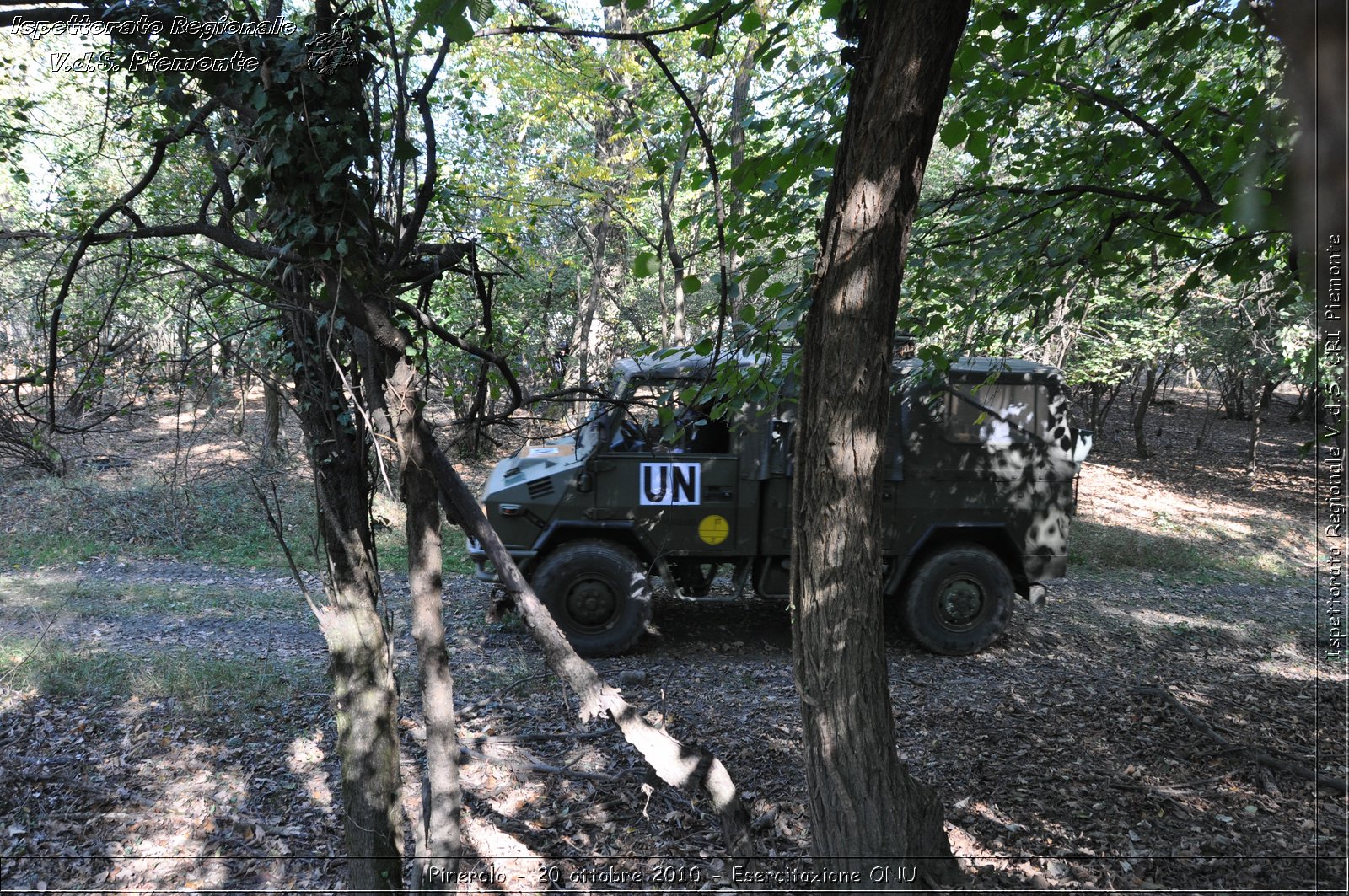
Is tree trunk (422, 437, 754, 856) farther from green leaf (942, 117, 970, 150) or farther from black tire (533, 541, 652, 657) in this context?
black tire (533, 541, 652, 657)

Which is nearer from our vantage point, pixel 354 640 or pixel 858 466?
pixel 858 466

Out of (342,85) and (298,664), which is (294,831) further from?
(342,85)

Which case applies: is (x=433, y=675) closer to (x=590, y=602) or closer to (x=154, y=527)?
(x=590, y=602)

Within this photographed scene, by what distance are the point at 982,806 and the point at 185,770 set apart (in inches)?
172

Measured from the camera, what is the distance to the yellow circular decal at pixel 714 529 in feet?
21.0

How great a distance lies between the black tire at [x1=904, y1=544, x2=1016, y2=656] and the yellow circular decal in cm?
158

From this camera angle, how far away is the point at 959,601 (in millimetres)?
→ 6562

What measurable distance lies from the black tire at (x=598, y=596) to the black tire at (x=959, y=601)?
86.8 inches

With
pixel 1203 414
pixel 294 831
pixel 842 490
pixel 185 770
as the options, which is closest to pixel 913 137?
pixel 842 490

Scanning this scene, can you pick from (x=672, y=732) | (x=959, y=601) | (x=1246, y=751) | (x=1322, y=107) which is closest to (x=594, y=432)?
(x=672, y=732)

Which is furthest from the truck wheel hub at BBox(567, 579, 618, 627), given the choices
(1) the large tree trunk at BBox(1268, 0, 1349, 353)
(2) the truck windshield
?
(1) the large tree trunk at BBox(1268, 0, 1349, 353)

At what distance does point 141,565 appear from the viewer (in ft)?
31.7

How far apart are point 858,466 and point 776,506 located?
3.90 metres

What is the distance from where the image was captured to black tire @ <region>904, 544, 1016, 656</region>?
21.3 ft
